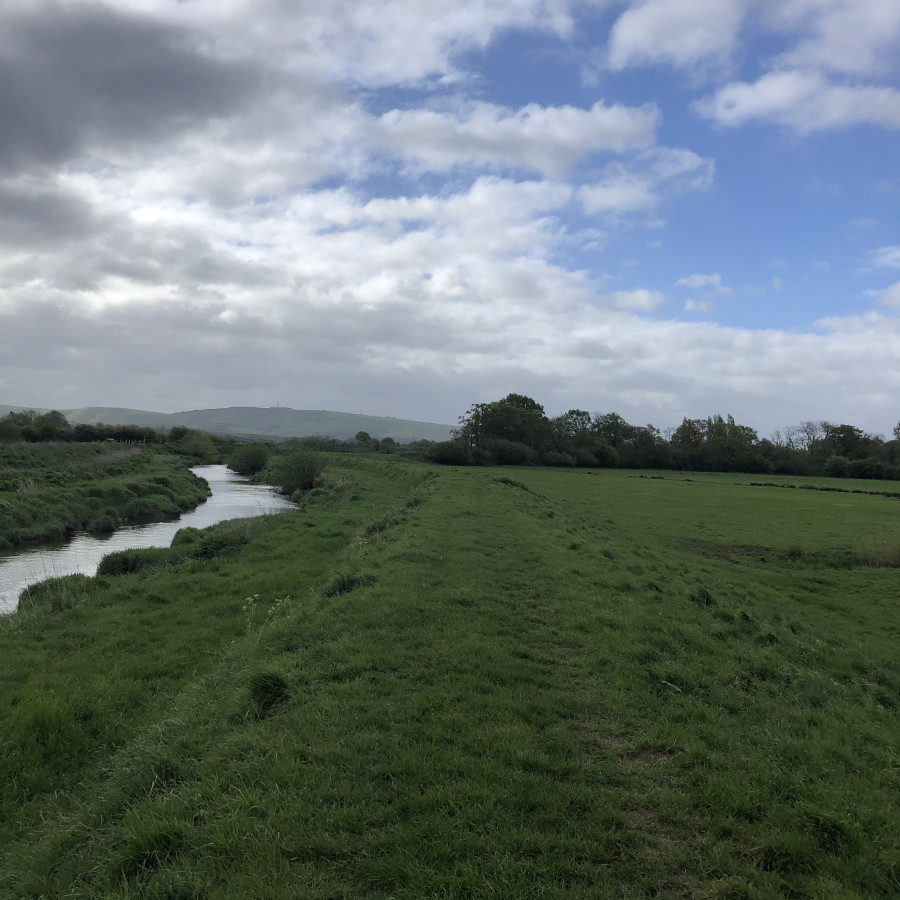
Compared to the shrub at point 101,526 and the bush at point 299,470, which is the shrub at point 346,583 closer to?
the shrub at point 101,526

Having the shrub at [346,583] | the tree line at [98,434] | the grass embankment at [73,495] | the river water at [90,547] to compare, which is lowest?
the river water at [90,547]

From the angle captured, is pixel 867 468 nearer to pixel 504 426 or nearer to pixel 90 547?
pixel 504 426

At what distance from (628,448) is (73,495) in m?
94.7

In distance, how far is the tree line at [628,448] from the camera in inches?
3813

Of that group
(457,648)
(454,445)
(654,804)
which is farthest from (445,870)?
(454,445)

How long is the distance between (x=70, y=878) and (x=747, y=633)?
11.6 meters

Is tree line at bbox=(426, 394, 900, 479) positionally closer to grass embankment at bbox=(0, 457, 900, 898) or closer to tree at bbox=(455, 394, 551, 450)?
tree at bbox=(455, 394, 551, 450)

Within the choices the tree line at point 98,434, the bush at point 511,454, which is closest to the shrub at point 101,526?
the tree line at point 98,434

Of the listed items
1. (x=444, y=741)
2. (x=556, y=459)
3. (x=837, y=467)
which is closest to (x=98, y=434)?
(x=556, y=459)

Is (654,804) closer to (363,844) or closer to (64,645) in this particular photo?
(363,844)

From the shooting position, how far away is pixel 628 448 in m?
110

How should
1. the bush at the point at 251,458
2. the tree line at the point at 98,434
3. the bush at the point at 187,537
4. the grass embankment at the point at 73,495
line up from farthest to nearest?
the tree line at the point at 98,434 < the bush at the point at 251,458 < the grass embankment at the point at 73,495 < the bush at the point at 187,537

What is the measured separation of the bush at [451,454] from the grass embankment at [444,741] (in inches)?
2988

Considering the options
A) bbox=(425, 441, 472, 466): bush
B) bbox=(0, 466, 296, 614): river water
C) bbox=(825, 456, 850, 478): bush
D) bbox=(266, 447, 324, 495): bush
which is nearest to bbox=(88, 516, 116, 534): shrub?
bbox=(0, 466, 296, 614): river water
